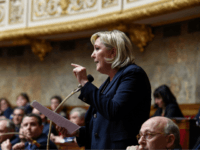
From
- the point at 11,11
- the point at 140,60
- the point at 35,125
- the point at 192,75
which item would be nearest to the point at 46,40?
the point at 11,11

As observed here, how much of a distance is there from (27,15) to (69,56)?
1593 mm

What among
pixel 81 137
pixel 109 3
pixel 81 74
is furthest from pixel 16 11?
pixel 81 74

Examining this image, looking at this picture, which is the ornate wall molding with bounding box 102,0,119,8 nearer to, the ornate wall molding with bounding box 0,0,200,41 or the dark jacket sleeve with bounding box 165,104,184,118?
the ornate wall molding with bounding box 0,0,200,41

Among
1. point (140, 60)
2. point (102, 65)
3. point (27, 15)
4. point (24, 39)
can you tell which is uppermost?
point (27, 15)

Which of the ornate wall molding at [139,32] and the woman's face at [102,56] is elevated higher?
the ornate wall molding at [139,32]

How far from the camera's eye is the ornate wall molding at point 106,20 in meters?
6.12

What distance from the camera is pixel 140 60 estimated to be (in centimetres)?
777

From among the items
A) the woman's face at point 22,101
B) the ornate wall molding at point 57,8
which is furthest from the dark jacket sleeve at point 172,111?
the woman's face at point 22,101

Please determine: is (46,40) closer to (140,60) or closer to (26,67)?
(26,67)

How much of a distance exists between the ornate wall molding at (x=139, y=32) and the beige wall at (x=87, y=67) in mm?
153

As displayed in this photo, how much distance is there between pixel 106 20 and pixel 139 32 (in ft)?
2.61

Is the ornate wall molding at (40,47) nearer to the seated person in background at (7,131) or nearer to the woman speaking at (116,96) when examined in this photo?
the seated person in background at (7,131)

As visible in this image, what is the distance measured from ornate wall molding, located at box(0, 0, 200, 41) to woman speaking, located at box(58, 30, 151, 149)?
373 cm

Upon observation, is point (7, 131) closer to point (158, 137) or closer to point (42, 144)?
point (42, 144)
